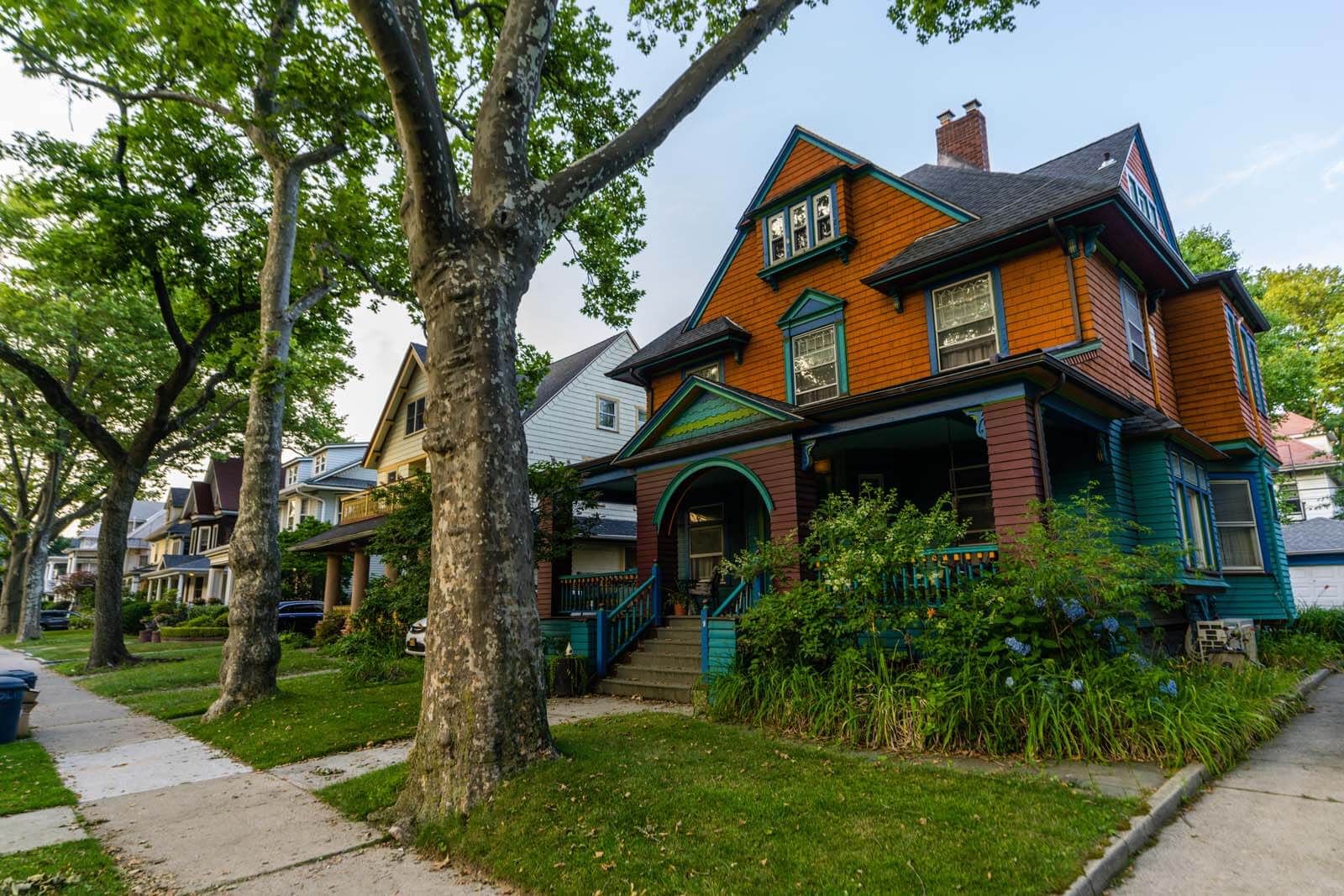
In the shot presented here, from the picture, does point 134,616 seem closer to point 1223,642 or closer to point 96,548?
point 1223,642

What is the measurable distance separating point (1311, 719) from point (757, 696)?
619 cm

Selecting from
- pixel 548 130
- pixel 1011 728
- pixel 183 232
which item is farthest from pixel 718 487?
pixel 183 232

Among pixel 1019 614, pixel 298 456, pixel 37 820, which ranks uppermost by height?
pixel 298 456

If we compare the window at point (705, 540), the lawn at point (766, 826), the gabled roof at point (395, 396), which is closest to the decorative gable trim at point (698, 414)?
the window at point (705, 540)

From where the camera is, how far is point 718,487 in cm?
1437

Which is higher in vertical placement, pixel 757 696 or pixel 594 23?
pixel 594 23

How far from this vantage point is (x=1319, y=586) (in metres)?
18.1

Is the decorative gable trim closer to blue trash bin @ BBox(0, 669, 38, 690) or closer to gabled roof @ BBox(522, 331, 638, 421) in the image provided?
blue trash bin @ BBox(0, 669, 38, 690)

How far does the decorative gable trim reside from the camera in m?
11.0

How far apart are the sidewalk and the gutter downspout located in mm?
9178

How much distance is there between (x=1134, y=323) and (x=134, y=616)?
41308 millimetres

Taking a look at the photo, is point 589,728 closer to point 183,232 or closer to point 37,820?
point 37,820

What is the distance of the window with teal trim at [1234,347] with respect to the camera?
13016 millimetres

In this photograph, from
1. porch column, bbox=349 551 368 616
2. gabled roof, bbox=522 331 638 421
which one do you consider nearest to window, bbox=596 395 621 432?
gabled roof, bbox=522 331 638 421
